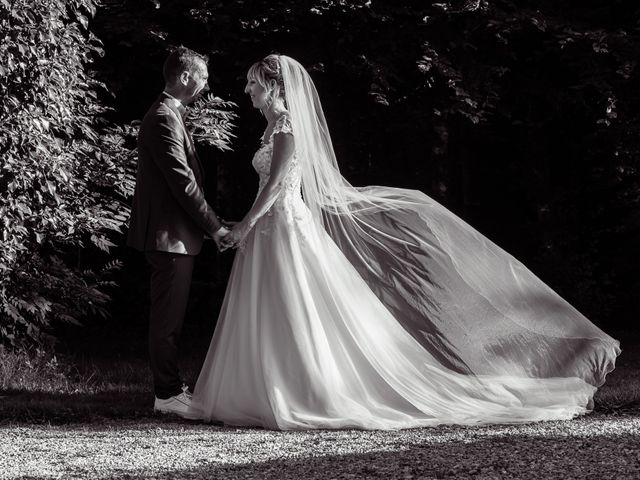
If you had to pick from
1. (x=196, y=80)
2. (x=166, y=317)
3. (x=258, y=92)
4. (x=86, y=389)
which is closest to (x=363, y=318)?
(x=166, y=317)

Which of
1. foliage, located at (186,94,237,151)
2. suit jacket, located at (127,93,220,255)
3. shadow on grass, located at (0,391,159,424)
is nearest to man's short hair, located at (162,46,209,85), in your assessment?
suit jacket, located at (127,93,220,255)

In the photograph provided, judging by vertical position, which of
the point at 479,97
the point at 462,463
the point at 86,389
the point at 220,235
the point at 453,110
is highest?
the point at 479,97

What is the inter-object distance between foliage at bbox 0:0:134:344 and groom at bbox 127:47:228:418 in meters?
1.71

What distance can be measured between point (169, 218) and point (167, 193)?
16cm

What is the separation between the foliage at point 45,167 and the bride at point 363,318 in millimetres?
2257

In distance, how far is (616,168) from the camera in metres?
10.9

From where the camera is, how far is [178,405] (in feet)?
19.5

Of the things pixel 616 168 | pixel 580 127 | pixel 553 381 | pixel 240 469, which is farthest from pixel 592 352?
pixel 580 127

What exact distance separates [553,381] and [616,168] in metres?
5.67

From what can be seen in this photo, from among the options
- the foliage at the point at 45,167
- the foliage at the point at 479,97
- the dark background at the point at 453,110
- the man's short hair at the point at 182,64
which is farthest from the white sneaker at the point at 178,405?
the foliage at the point at 479,97

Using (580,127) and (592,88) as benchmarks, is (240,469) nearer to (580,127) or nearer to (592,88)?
(592,88)

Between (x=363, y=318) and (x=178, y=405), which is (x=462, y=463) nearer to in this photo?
(x=363, y=318)

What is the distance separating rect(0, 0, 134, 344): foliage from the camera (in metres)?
7.30

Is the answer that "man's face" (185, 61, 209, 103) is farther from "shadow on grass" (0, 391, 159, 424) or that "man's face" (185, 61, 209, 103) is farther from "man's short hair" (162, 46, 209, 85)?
"shadow on grass" (0, 391, 159, 424)
